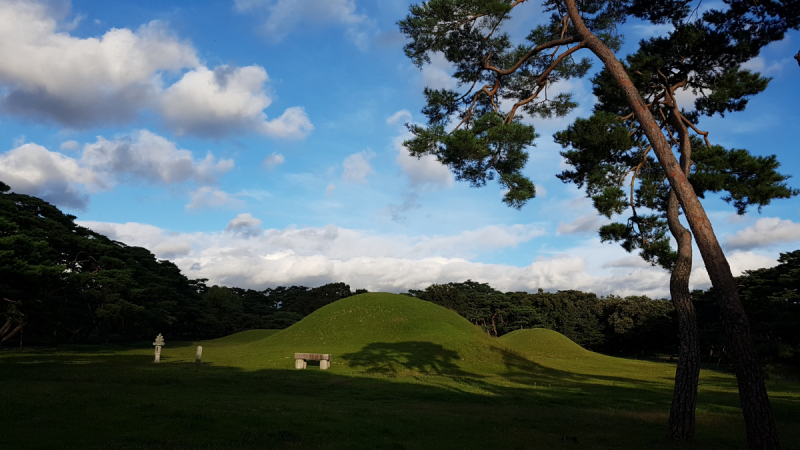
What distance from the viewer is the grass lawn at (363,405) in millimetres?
9797

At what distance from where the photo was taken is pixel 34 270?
83.0 ft

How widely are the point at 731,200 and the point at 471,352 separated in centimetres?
2267

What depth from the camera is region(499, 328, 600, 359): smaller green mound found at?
4672cm

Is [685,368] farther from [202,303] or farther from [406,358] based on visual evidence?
[202,303]

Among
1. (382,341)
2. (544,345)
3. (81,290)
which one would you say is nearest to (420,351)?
(382,341)

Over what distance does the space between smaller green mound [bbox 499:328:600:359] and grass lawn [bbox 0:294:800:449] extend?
11.6 metres

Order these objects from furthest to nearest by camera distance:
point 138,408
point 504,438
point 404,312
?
point 404,312, point 138,408, point 504,438

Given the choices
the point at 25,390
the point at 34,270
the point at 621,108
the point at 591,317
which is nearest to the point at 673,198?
the point at 621,108

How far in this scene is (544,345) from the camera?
4841cm

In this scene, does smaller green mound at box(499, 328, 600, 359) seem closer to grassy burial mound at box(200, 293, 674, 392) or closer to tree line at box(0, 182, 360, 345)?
grassy burial mound at box(200, 293, 674, 392)

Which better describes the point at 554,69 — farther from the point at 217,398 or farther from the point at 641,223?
the point at 217,398

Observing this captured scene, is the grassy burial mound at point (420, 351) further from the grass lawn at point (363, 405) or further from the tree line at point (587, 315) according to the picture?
the tree line at point (587, 315)

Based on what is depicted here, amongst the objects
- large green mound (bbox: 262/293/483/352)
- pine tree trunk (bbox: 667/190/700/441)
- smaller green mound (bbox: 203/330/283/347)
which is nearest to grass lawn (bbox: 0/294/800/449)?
pine tree trunk (bbox: 667/190/700/441)

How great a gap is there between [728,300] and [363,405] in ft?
35.9
